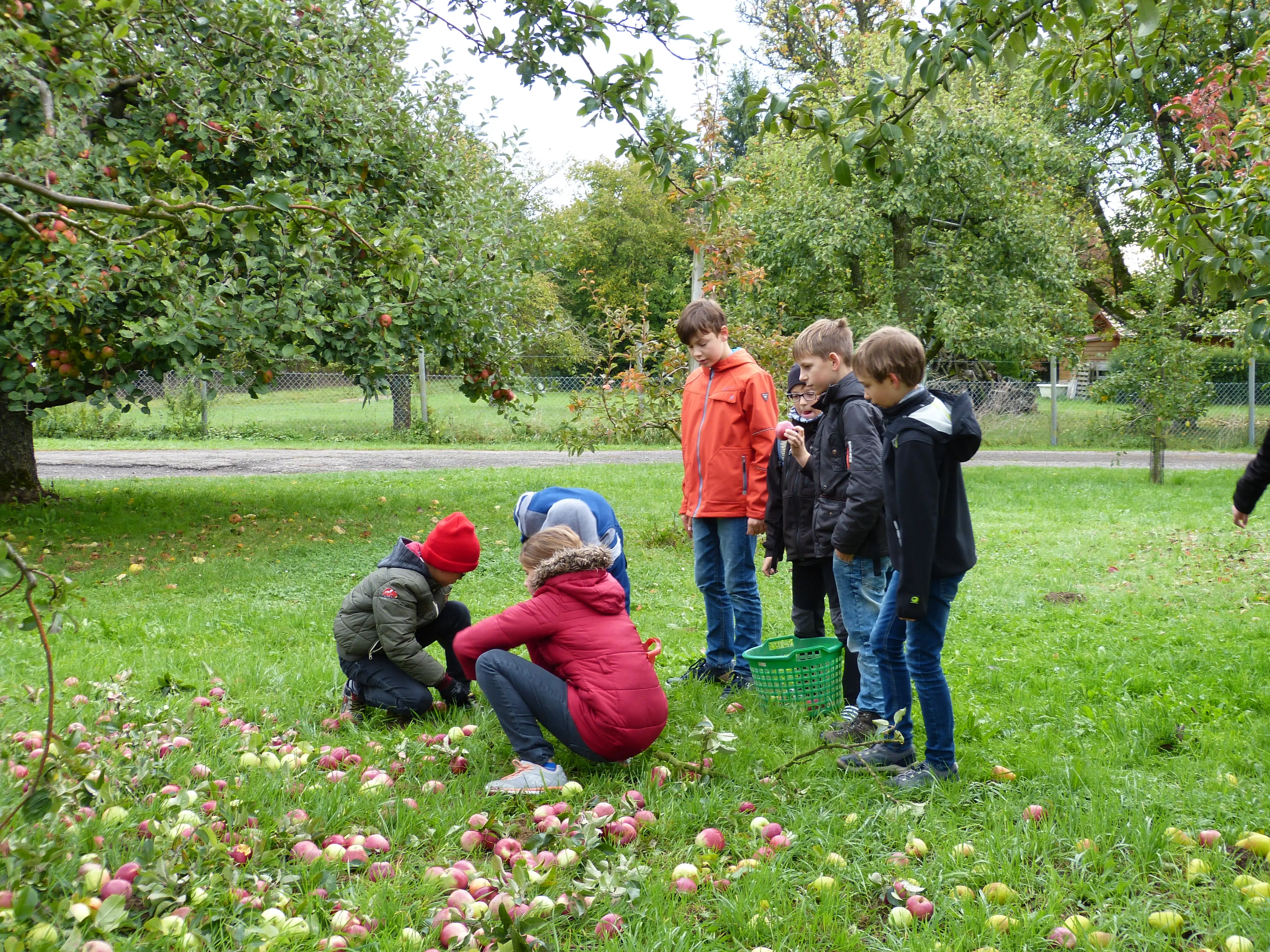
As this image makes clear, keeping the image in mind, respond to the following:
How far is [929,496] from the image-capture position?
336 cm

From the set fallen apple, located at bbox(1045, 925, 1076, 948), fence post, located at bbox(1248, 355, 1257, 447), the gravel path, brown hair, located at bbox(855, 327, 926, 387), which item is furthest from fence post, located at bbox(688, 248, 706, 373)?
fence post, located at bbox(1248, 355, 1257, 447)

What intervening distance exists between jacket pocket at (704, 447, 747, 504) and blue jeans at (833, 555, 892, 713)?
26.5 inches

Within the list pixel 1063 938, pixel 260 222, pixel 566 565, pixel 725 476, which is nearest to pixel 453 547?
pixel 566 565

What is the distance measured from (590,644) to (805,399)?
1.72 meters

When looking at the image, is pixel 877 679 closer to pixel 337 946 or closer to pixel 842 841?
pixel 842 841

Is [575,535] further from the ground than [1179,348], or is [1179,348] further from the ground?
[1179,348]

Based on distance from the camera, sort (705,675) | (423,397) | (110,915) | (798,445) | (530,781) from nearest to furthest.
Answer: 1. (110,915)
2. (530,781)
3. (798,445)
4. (705,675)
5. (423,397)

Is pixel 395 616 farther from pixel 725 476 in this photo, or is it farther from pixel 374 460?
pixel 374 460

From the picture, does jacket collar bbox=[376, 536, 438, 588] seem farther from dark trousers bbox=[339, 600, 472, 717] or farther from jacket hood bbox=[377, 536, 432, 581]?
dark trousers bbox=[339, 600, 472, 717]

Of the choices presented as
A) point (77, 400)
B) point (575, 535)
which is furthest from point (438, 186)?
point (575, 535)

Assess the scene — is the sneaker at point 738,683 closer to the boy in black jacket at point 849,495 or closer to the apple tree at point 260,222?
the boy in black jacket at point 849,495

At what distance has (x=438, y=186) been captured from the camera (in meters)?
10.4

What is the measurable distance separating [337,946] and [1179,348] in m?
15.9

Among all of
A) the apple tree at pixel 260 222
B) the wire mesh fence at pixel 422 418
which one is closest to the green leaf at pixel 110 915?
the apple tree at pixel 260 222
